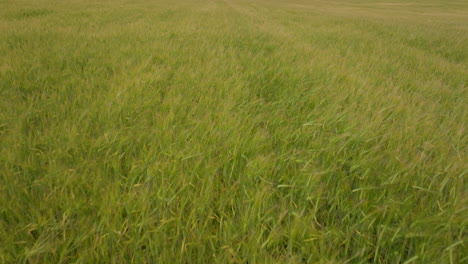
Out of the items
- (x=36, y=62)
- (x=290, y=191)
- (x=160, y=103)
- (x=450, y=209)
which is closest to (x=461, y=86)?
(x=450, y=209)

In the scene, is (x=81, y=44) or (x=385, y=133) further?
(x=81, y=44)

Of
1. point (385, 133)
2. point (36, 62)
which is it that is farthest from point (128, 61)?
point (385, 133)

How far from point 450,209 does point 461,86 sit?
252cm

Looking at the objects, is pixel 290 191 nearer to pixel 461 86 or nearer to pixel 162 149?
pixel 162 149

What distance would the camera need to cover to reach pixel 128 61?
2.29 meters

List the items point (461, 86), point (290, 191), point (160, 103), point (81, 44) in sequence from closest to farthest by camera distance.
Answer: point (290, 191) < point (160, 103) < point (461, 86) < point (81, 44)

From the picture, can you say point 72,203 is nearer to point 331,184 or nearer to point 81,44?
point 331,184

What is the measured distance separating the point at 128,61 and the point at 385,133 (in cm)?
237

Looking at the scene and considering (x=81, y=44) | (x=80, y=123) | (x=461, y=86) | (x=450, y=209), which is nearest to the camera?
(x=450, y=209)

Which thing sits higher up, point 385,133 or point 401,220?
point 385,133

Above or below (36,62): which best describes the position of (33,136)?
below

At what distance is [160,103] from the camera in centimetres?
162

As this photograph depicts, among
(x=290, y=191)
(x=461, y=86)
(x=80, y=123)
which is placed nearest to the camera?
(x=290, y=191)

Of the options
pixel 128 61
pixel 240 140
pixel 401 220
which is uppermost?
pixel 128 61
